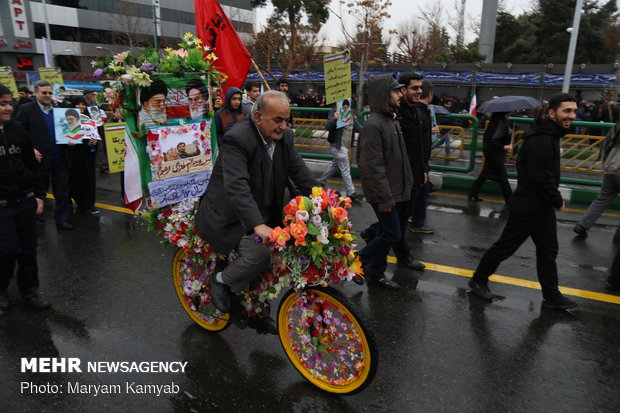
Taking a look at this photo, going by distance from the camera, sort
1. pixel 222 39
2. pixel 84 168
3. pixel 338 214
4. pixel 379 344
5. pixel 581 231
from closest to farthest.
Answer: pixel 338 214 → pixel 379 344 → pixel 222 39 → pixel 581 231 → pixel 84 168

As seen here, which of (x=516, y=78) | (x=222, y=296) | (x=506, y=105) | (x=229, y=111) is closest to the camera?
(x=222, y=296)

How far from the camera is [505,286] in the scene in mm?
4926

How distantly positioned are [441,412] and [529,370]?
0.91m

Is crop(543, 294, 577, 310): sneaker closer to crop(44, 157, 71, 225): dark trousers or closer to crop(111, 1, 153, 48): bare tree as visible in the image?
crop(44, 157, 71, 225): dark trousers

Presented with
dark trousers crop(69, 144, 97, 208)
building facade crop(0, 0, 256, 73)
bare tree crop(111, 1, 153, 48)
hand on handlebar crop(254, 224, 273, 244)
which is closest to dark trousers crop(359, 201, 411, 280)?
hand on handlebar crop(254, 224, 273, 244)

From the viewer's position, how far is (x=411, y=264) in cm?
537

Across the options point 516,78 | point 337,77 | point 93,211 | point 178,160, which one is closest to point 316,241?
point 178,160

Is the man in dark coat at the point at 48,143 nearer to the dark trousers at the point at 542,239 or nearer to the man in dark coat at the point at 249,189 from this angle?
the man in dark coat at the point at 249,189

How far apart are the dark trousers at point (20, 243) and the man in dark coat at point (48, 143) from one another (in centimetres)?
210

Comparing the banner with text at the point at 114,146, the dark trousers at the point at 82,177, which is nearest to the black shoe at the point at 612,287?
the banner with text at the point at 114,146

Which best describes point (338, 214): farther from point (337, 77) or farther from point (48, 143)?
point (337, 77)

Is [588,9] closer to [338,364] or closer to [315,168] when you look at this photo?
[315,168]

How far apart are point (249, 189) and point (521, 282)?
3.38 m

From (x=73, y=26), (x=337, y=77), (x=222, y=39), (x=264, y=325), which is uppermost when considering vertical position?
(x=73, y=26)
